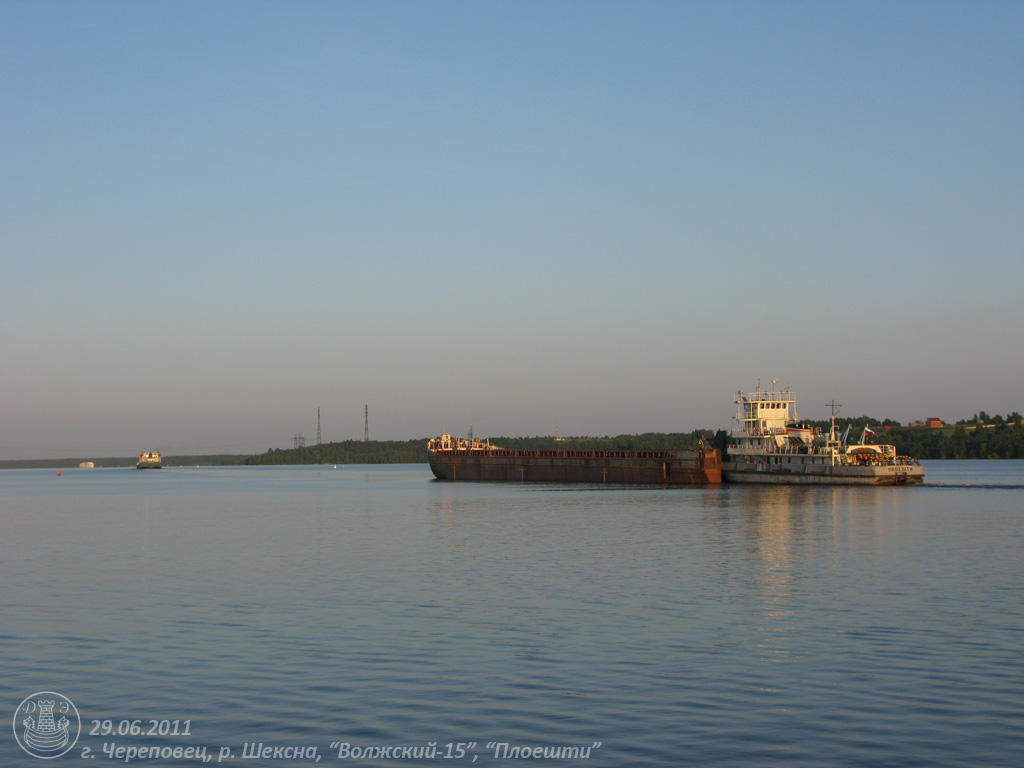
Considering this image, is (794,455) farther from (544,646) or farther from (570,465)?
(544,646)

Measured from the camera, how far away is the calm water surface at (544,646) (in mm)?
15875

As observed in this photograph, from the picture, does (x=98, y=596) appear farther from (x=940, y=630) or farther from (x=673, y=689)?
(x=940, y=630)

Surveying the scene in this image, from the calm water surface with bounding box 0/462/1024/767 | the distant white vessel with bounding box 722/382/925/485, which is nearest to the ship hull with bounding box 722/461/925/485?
the distant white vessel with bounding box 722/382/925/485

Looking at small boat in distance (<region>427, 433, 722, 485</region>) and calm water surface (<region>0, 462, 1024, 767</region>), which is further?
small boat in distance (<region>427, 433, 722, 485</region>)

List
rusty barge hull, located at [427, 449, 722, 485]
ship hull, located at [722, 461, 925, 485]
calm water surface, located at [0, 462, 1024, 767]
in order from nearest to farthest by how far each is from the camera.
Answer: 1. calm water surface, located at [0, 462, 1024, 767]
2. ship hull, located at [722, 461, 925, 485]
3. rusty barge hull, located at [427, 449, 722, 485]

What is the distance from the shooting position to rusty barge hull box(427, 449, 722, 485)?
113 meters

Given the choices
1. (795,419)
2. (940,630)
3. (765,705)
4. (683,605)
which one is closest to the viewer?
(765,705)

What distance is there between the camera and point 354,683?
19469 millimetres

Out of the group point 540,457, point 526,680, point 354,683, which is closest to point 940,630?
point 526,680

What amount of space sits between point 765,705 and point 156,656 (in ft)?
46.0

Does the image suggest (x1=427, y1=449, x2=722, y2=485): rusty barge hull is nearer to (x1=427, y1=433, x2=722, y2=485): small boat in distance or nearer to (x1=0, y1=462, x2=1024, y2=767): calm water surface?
(x1=427, y1=433, x2=722, y2=485): small boat in distance

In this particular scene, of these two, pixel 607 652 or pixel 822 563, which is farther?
pixel 822 563

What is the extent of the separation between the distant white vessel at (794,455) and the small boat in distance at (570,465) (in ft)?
11.1

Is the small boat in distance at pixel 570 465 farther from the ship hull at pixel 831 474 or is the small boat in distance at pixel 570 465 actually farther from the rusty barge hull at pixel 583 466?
the ship hull at pixel 831 474
